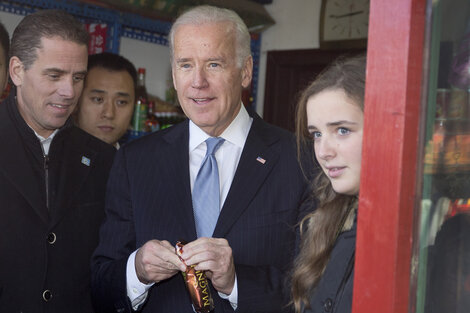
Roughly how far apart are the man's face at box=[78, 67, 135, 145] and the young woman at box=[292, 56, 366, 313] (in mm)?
1587

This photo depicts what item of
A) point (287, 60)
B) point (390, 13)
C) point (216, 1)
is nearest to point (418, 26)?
point (390, 13)

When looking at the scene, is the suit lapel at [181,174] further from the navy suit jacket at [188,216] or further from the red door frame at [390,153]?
the red door frame at [390,153]

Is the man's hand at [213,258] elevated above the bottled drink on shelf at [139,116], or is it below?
below

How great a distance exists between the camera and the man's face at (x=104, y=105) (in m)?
2.88

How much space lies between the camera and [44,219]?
6.02ft

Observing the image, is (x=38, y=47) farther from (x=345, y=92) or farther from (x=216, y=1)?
(x=216, y=1)

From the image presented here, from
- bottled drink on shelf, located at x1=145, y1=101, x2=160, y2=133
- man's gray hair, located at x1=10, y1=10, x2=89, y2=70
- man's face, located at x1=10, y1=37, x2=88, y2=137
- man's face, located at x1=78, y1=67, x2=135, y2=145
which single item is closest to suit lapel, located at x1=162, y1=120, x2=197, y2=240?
man's face, located at x1=10, y1=37, x2=88, y2=137

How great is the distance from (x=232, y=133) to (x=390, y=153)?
106cm

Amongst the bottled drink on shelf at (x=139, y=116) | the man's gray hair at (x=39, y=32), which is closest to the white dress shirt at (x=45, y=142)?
the man's gray hair at (x=39, y=32)

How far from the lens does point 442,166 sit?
72 centimetres

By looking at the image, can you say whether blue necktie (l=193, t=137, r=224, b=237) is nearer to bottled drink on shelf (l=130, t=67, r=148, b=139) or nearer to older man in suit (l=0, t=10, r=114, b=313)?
older man in suit (l=0, t=10, r=114, b=313)

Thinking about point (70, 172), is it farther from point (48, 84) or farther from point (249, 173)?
point (249, 173)

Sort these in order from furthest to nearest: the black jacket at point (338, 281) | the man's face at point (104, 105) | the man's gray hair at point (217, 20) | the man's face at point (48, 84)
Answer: the man's face at point (104, 105), the man's face at point (48, 84), the man's gray hair at point (217, 20), the black jacket at point (338, 281)

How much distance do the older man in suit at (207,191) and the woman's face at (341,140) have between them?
42cm
